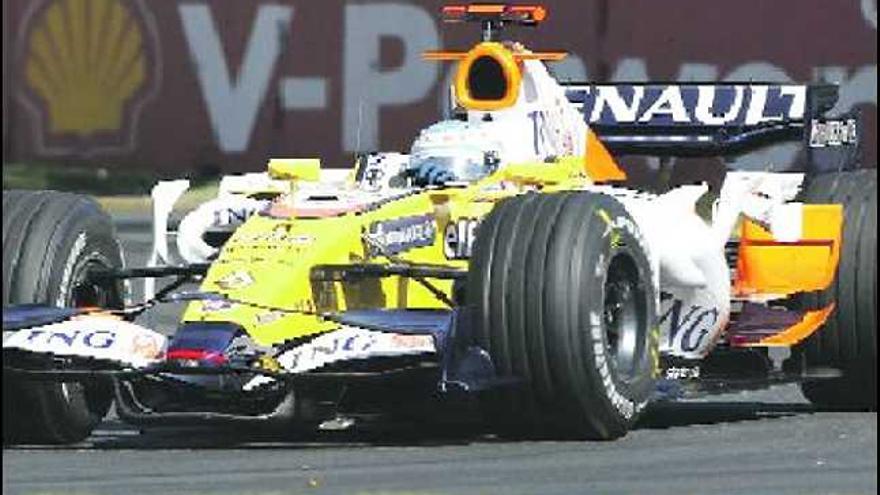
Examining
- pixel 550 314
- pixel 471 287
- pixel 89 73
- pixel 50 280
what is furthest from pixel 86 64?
pixel 550 314

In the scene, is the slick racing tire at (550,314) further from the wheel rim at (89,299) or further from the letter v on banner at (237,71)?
the letter v on banner at (237,71)

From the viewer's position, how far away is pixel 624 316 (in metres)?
11.0

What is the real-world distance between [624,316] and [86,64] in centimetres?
2021

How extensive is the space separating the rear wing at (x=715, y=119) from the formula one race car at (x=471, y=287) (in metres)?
0.03

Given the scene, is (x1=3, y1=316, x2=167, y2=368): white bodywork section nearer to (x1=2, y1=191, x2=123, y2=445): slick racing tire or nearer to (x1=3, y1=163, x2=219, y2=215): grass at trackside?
(x1=2, y1=191, x2=123, y2=445): slick racing tire

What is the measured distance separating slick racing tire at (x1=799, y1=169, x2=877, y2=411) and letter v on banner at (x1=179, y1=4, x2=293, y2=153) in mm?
17951

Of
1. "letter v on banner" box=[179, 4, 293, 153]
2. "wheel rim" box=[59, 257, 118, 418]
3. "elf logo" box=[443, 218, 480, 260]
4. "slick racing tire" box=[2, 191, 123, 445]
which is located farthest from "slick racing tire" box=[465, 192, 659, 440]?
"letter v on banner" box=[179, 4, 293, 153]

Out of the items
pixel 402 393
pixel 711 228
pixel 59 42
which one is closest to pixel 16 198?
pixel 402 393

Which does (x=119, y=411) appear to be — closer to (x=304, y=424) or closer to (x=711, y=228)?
(x=304, y=424)

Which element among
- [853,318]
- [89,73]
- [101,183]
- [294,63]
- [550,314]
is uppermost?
[550,314]

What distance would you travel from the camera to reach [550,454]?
1023cm

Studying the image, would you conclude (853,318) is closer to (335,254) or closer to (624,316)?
(624,316)

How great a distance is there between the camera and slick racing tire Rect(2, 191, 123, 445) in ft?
35.8

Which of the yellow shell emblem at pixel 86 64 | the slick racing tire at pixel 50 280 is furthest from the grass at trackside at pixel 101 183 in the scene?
the slick racing tire at pixel 50 280
